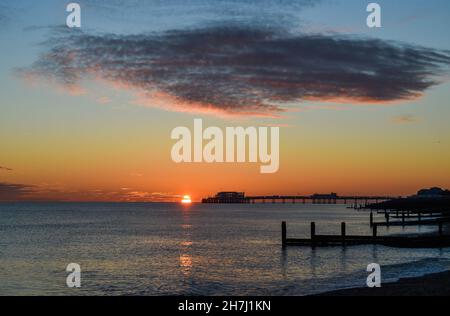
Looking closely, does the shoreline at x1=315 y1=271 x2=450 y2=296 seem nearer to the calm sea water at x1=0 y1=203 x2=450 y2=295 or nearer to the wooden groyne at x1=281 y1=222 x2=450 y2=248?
the calm sea water at x1=0 y1=203 x2=450 y2=295

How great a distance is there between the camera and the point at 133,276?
1467 inches

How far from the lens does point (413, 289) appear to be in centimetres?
2462

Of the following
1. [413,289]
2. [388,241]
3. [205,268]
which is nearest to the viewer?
[413,289]

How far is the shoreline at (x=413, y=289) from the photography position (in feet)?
77.0

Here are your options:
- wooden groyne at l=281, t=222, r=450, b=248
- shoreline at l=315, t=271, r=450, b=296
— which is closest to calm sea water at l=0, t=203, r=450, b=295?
wooden groyne at l=281, t=222, r=450, b=248

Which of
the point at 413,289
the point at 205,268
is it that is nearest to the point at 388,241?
the point at 205,268

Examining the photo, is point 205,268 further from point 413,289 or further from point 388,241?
point 413,289

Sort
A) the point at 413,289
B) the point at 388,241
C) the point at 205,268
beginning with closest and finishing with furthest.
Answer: the point at 413,289
the point at 205,268
the point at 388,241

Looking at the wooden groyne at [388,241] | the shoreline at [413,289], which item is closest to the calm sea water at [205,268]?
the wooden groyne at [388,241]

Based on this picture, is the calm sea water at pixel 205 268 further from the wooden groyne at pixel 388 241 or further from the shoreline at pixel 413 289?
the shoreline at pixel 413 289

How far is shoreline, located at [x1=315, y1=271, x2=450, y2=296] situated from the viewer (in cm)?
2347

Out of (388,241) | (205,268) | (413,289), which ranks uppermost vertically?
(413,289)
